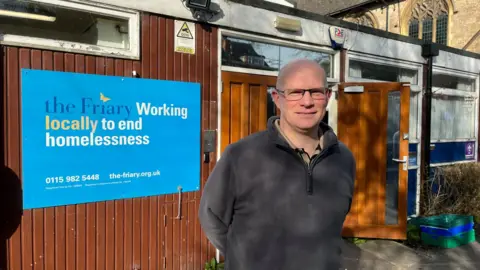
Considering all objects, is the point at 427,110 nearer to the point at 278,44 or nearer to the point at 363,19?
the point at 278,44

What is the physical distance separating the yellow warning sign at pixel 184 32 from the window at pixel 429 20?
17367 mm

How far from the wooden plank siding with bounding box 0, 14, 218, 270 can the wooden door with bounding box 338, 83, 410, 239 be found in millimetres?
2258

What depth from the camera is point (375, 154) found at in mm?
5414

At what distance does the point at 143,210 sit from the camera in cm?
383

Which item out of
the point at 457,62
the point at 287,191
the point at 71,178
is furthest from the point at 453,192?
the point at 71,178

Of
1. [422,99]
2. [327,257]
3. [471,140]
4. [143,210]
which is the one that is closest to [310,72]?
[327,257]

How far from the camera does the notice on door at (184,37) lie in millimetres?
3967

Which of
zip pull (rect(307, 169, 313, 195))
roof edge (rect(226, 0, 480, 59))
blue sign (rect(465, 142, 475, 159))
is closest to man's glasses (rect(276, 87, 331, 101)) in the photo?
zip pull (rect(307, 169, 313, 195))

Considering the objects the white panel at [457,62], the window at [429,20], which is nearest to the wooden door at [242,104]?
the white panel at [457,62]

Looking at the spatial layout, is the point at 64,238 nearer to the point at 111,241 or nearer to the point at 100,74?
the point at 111,241

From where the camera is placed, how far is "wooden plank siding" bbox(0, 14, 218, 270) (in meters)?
3.10

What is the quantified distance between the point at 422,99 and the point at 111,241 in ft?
19.1

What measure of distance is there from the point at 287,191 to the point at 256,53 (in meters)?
3.27

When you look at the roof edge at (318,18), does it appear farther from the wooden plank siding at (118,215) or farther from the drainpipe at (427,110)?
the wooden plank siding at (118,215)
